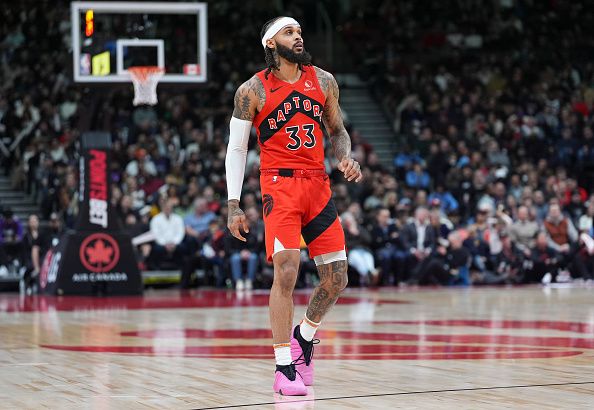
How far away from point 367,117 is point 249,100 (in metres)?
20.8

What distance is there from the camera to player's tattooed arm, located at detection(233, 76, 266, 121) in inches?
274

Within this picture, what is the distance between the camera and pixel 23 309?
14250mm

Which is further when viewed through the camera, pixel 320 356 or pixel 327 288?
pixel 320 356

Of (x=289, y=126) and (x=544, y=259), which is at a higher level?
(x=289, y=126)

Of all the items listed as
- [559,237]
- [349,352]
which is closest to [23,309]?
[349,352]

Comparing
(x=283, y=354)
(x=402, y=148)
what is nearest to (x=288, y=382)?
(x=283, y=354)

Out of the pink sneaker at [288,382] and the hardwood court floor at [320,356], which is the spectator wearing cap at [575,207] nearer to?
the hardwood court floor at [320,356]

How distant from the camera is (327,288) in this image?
23.3ft

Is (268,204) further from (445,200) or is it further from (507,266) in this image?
(445,200)

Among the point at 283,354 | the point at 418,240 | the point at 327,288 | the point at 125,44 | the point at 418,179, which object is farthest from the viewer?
the point at 418,179

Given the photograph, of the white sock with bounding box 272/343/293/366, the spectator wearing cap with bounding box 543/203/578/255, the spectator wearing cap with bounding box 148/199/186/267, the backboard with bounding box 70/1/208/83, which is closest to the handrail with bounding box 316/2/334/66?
the spectator wearing cap with bounding box 543/203/578/255

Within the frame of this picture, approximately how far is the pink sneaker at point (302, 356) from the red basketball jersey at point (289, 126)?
38.5 inches

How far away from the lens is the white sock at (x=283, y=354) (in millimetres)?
6734

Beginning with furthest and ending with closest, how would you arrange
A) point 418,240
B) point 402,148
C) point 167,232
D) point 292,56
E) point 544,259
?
point 402,148 < point 544,259 < point 418,240 < point 167,232 < point 292,56
